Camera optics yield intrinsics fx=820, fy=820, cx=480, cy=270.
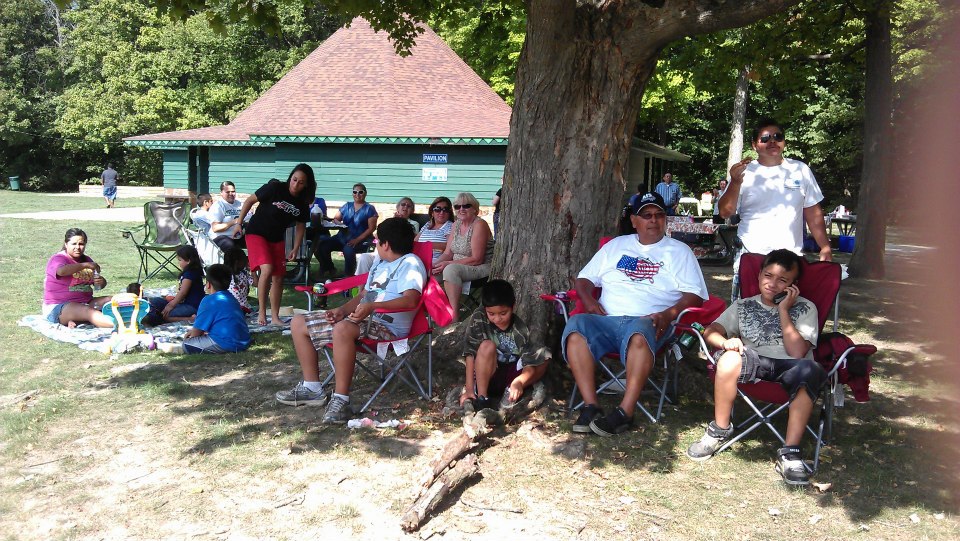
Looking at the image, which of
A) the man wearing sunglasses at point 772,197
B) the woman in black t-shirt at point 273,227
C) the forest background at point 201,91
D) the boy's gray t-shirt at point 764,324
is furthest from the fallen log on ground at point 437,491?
the forest background at point 201,91

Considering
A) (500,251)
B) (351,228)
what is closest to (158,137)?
(351,228)

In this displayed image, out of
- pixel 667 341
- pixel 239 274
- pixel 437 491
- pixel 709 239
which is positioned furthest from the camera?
pixel 709 239

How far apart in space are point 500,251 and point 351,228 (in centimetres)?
570

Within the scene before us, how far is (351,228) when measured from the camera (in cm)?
1099

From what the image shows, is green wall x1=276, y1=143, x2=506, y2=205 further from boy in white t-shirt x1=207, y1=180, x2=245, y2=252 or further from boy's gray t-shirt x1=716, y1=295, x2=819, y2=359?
boy's gray t-shirt x1=716, y1=295, x2=819, y2=359

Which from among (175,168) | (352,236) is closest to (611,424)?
(352,236)

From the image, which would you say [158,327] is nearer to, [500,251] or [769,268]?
[500,251]

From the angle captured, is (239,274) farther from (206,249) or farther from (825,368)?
(825,368)

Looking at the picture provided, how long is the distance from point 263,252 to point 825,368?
5009mm

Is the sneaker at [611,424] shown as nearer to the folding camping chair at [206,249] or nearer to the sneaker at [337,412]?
the sneaker at [337,412]

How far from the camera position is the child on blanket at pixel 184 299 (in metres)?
7.57

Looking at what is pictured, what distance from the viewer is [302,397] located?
5.23 m

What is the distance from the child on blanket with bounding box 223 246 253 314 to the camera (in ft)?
25.2

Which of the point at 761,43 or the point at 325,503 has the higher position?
the point at 761,43
